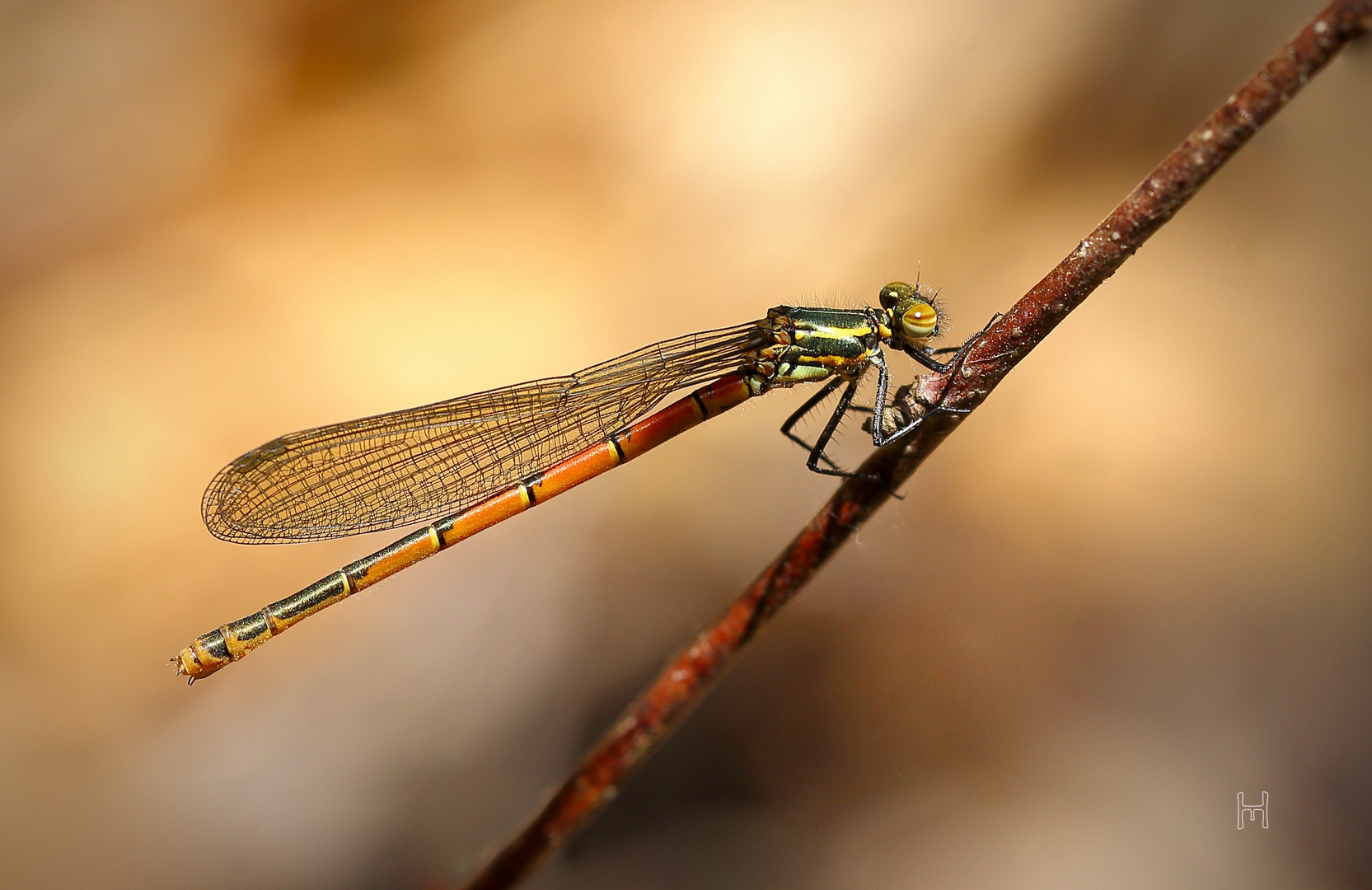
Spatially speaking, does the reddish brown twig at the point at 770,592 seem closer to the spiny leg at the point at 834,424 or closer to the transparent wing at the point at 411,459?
the spiny leg at the point at 834,424

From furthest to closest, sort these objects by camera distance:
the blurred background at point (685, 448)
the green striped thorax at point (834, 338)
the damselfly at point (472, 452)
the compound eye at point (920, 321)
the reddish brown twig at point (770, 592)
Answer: the blurred background at point (685, 448) → the damselfly at point (472, 452) → the green striped thorax at point (834, 338) → the compound eye at point (920, 321) → the reddish brown twig at point (770, 592)

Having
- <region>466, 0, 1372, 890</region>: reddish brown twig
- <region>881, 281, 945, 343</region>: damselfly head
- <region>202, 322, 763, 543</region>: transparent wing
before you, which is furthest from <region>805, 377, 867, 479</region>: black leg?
<region>466, 0, 1372, 890</region>: reddish brown twig

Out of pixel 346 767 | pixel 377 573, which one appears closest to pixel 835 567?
pixel 377 573

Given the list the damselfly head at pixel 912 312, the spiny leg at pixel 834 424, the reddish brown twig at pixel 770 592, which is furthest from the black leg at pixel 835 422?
the reddish brown twig at pixel 770 592

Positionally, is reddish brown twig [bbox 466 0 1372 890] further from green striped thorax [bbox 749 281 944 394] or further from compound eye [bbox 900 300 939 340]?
green striped thorax [bbox 749 281 944 394]

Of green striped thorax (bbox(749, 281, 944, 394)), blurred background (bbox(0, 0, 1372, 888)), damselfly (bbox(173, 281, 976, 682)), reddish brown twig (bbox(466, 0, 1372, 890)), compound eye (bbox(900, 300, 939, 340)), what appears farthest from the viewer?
blurred background (bbox(0, 0, 1372, 888))

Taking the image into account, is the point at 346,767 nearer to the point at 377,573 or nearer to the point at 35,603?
the point at 377,573
